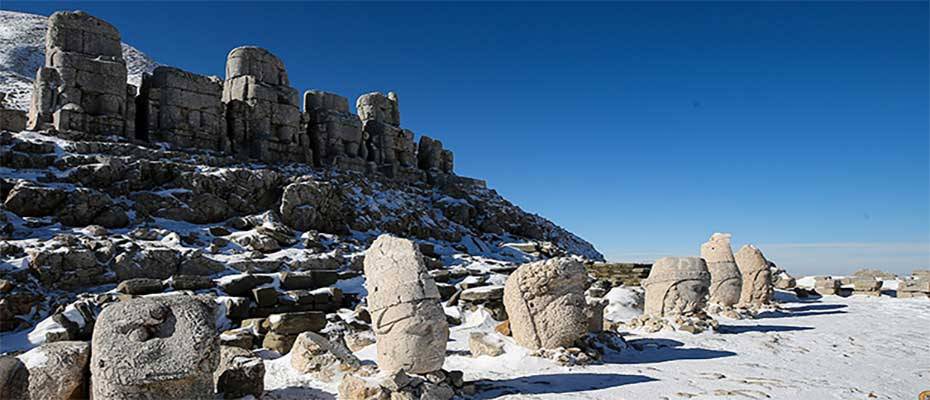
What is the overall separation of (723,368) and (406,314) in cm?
425

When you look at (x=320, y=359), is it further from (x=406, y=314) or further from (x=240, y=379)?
(x=406, y=314)

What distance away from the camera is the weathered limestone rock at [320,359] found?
6348mm

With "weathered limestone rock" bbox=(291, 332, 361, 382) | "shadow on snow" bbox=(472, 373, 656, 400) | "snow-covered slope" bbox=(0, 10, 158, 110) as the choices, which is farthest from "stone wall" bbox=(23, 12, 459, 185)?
"shadow on snow" bbox=(472, 373, 656, 400)

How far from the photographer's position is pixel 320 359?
6551 millimetres

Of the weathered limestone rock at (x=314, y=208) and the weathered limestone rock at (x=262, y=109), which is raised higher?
the weathered limestone rock at (x=262, y=109)

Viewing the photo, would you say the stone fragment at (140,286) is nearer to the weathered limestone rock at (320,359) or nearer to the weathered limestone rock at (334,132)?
the weathered limestone rock at (320,359)

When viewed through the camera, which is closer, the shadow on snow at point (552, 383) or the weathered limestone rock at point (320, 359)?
the shadow on snow at point (552, 383)

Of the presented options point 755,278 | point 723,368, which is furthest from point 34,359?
point 755,278

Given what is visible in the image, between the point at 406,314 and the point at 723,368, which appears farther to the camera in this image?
the point at 723,368

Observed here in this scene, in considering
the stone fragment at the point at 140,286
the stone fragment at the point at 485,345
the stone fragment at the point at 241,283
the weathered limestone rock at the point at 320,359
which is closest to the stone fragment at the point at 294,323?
the stone fragment at the point at 241,283

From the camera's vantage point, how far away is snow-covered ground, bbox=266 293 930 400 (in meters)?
6.03

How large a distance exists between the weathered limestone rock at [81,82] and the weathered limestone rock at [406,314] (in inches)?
619

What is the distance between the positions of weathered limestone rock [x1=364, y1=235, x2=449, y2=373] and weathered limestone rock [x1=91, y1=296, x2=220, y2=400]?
174 centimetres

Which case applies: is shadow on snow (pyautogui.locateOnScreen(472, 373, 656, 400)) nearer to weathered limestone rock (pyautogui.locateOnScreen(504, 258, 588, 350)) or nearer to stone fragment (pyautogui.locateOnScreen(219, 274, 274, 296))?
weathered limestone rock (pyautogui.locateOnScreen(504, 258, 588, 350))
